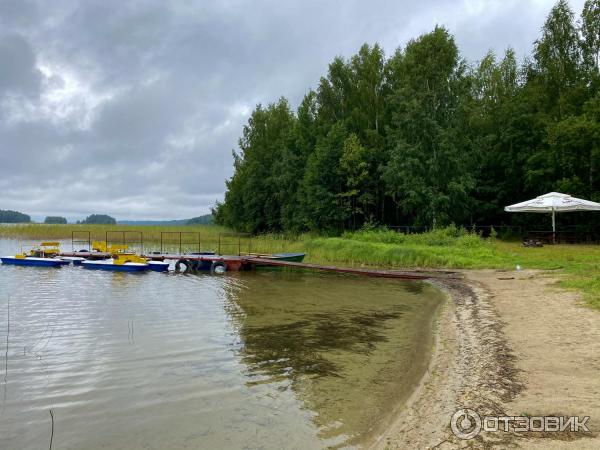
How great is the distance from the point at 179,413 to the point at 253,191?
152 ft

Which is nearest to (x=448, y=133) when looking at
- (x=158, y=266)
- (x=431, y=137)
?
(x=431, y=137)

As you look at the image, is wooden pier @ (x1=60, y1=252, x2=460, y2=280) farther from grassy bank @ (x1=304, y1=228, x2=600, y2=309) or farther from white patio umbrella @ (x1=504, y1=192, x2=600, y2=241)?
white patio umbrella @ (x1=504, y1=192, x2=600, y2=241)

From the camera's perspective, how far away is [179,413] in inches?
233

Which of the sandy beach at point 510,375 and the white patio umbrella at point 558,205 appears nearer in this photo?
the sandy beach at point 510,375

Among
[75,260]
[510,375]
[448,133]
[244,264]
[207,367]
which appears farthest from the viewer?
[448,133]

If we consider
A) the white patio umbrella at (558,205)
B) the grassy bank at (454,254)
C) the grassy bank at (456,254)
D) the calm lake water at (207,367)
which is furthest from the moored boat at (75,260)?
the white patio umbrella at (558,205)

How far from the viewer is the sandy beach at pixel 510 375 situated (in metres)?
4.44

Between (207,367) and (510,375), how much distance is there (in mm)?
5156

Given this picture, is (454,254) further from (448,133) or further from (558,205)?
(448,133)

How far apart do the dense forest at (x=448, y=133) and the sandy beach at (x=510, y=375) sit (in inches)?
811

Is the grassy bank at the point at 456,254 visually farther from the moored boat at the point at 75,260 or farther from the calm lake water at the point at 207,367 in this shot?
the moored boat at the point at 75,260

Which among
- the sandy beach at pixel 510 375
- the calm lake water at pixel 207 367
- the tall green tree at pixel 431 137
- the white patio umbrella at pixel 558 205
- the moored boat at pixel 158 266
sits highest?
the tall green tree at pixel 431 137

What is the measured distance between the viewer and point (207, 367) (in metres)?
7.88

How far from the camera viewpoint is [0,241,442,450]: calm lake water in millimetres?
5398
